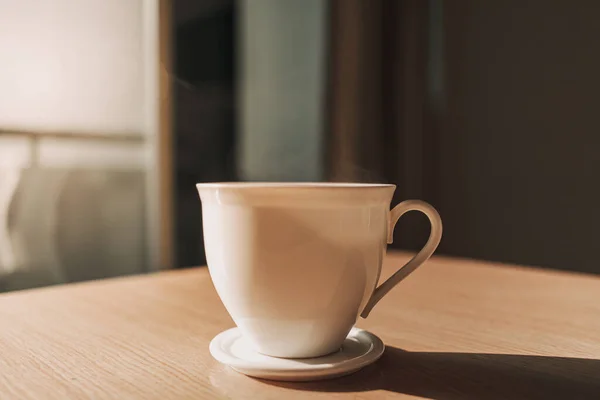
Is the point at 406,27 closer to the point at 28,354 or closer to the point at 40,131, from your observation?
the point at 40,131

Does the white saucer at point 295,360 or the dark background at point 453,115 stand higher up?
the dark background at point 453,115

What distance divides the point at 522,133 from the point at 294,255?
166cm

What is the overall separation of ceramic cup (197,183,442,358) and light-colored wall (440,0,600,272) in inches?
60.5

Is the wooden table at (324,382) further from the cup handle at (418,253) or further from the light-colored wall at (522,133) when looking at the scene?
the light-colored wall at (522,133)

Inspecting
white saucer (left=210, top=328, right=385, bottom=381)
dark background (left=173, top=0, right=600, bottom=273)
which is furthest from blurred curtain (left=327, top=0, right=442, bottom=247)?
white saucer (left=210, top=328, right=385, bottom=381)

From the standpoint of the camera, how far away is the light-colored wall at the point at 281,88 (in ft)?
6.32

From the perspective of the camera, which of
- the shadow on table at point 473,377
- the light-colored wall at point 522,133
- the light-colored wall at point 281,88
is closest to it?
the shadow on table at point 473,377

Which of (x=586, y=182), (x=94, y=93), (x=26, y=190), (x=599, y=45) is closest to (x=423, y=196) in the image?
(x=586, y=182)

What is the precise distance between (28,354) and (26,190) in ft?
3.64

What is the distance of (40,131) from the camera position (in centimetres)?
143

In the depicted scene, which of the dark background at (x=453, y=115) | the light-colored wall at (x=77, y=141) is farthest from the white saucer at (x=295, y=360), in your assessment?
the dark background at (x=453, y=115)

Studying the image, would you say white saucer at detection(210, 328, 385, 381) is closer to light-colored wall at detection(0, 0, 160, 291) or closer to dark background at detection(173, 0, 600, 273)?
light-colored wall at detection(0, 0, 160, 291)

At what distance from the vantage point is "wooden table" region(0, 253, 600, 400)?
14.8 inches

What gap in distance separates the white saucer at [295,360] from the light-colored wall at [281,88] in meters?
1.50
